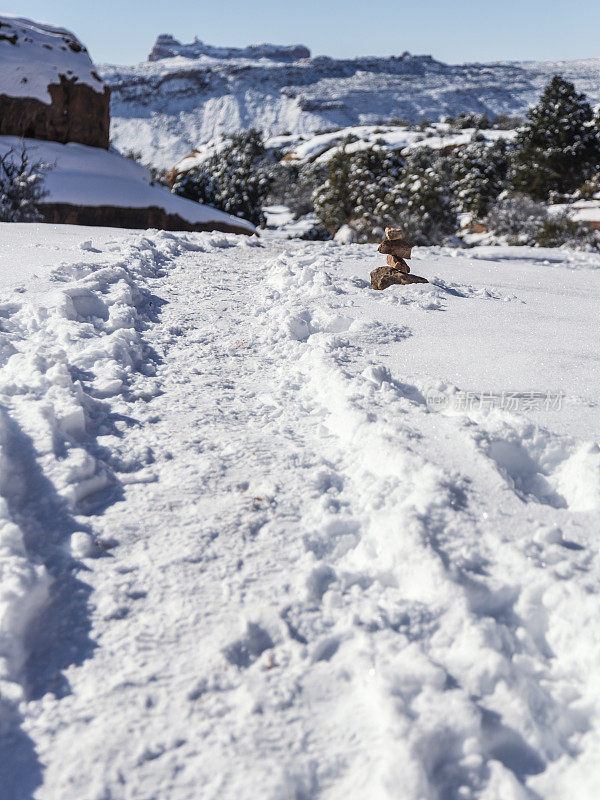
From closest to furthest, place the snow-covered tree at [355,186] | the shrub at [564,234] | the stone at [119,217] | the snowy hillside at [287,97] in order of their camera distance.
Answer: the shrub at [564,234] < the stone at [119,217] < the snow-covered tree at [355,186] < the snowy hillside at [287,97]

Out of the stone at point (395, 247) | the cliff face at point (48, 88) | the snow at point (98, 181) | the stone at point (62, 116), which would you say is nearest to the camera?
the stone at point (395, 247)

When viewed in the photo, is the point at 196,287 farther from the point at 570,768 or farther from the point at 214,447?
the point at 570,768

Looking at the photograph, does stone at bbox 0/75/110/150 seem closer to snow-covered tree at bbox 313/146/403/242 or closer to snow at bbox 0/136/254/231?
snow at bbox 0/136/254/231

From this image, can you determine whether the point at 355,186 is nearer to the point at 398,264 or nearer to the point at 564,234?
the point at 564,234

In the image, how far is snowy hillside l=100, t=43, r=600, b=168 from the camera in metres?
99.9

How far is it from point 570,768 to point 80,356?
3.45 meters

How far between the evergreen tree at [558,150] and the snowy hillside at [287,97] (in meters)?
66.2

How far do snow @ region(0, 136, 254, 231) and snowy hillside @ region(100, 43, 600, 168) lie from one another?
3161 inches

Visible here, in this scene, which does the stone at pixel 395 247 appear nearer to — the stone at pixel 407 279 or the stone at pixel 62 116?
the stone at pixel 407 279

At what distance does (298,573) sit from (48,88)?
24.1 meters

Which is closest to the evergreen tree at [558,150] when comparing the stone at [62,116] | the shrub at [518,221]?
the shrub at [518,221]

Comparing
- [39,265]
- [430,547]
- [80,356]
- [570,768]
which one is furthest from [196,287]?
[570,768]

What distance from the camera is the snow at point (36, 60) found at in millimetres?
19766

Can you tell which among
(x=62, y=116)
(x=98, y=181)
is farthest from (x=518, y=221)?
(x=62, y=116)
